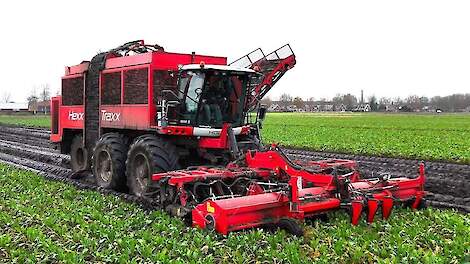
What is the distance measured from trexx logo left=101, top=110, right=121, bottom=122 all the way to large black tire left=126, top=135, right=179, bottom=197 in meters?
1.52

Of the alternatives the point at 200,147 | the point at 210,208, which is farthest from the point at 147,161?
the point at 210,208

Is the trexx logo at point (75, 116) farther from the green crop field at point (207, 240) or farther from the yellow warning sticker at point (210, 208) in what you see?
the yellow warning sticker at point (210, 208)

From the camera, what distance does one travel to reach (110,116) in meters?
12.6

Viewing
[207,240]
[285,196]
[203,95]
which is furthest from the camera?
[203,95]

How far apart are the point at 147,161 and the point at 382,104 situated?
128m

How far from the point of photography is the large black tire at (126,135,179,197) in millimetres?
10398

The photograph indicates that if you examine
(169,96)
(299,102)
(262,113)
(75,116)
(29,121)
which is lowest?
(29,121)

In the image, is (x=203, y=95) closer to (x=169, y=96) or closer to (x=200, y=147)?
(x=169, y=96)

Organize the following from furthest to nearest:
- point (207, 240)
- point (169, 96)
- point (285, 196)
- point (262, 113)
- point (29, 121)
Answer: point (29, 121), point (262, 113), point (169, 96), point (285, 196), point (207, 240)

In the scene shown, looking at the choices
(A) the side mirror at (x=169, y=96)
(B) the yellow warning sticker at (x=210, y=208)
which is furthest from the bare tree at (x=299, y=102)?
(B) the yellow warning sticker at (x=210, y=208)

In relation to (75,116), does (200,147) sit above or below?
below

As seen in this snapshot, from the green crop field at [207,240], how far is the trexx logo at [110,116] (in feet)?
10.7

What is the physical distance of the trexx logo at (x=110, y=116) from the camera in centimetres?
1234

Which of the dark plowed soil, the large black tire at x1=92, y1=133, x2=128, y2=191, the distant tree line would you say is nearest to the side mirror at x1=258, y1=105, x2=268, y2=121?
the large black tire at x1=92, y1=133, x2=128, y2=191
